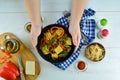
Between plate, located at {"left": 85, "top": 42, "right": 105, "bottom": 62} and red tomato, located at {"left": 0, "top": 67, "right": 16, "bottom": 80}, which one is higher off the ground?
plate, located at {"left": 85, "top": 42, "right": 105, "bottom": 62}

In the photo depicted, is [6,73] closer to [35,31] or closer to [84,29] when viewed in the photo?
[35,31]

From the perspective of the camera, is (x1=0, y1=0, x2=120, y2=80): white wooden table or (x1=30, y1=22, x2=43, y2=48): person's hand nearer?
(x1=30, y1=22, x2=43, y2=48): person's hand

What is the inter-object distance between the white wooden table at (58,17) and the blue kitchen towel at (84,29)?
0.08 feet

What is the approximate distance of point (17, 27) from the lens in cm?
107

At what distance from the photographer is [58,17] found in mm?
1066

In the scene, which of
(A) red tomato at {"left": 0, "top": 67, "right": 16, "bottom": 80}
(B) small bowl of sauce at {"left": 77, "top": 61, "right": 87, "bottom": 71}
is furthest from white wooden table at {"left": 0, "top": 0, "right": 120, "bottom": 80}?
(A) red tomato at {"left": 0, "top": 67, "right": 16, "bottom": 80}

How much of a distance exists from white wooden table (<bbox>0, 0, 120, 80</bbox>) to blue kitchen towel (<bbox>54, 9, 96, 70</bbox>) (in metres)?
0.02

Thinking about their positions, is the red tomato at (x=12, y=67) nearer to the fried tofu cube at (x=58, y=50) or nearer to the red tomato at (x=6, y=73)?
the red tomato at (x=6, y=73)

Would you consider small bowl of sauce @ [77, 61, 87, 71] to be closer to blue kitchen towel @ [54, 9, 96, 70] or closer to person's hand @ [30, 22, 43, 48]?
blue kitchen towel @ [54, 9, 96, 70]

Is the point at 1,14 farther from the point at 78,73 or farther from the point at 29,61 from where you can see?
the point at 78,73

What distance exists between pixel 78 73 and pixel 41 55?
0.18m

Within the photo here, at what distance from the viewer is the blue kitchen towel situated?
1025 mm

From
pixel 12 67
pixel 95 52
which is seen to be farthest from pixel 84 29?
pixel 12 67

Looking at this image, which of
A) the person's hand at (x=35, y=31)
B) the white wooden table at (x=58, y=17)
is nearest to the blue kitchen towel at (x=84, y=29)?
the white wooden table at (x=58, y=17)
